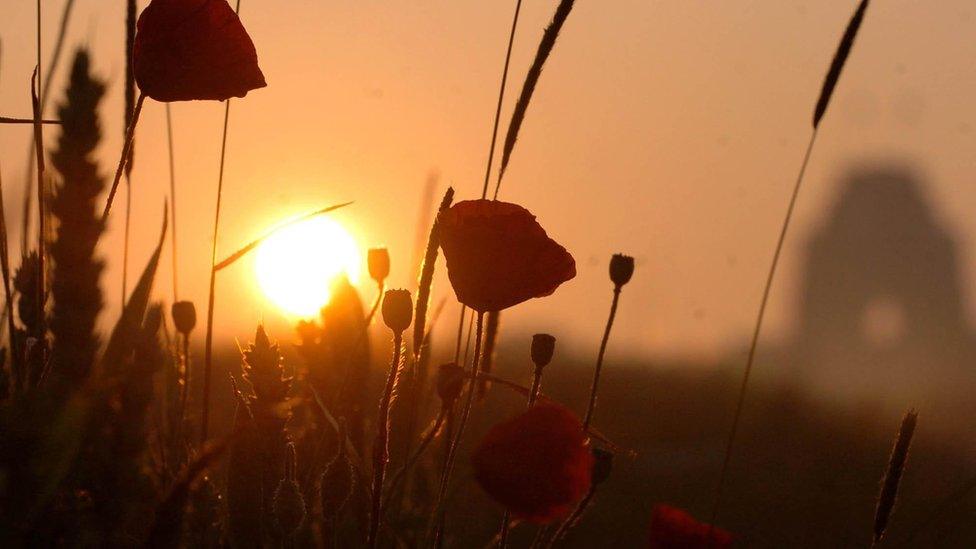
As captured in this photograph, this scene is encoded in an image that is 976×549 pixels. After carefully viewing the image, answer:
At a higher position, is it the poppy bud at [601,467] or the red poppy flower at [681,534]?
the poppy bud at [601,467]

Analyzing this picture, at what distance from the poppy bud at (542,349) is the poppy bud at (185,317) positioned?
0.34m

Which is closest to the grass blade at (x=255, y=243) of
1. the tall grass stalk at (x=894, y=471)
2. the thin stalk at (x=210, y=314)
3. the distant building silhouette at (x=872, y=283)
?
the thin stalk at (x=210, y=314)

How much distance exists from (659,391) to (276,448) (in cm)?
350

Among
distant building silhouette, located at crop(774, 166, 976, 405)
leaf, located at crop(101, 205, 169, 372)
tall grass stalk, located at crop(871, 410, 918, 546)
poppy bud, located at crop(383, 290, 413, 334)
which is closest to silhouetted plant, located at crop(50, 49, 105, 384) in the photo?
leaf, located at crop(101, 205, 169, 372)

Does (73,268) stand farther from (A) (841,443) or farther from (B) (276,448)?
(A) (841,443)

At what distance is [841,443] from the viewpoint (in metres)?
3.15

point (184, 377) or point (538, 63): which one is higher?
point (538, 63)

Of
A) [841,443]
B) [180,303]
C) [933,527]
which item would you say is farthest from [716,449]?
[180,303]

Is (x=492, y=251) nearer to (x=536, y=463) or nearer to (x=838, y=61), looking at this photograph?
(x=536, y=463)

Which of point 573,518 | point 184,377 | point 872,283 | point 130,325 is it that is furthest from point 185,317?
point 872,283

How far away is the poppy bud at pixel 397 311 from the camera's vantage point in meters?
0.68

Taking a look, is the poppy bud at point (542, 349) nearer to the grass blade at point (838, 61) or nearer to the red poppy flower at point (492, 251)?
the red poppy flower at point (492, 251)

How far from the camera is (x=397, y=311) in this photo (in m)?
0.68

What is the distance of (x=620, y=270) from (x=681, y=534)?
29 centimetres
